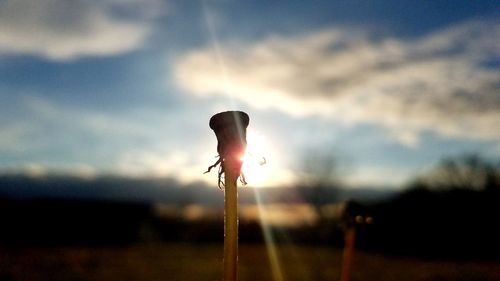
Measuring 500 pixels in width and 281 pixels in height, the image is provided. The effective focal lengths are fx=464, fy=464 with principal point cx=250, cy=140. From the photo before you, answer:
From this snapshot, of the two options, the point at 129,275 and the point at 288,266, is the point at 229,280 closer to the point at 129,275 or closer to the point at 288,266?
the point at 129,275

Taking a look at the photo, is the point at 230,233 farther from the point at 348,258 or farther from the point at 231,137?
the point at 348,258

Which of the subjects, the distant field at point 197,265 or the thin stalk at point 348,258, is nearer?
the thin stalk at point 348,258

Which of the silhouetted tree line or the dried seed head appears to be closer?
the dried seed head

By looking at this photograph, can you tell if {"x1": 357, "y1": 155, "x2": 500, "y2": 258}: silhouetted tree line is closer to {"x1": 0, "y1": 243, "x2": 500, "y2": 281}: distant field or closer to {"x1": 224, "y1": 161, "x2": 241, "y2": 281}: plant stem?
{"x1": 0, "y1": 243, "x2": 500, "y2": 281}: distant field

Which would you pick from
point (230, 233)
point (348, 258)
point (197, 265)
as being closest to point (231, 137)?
point (230, 233)

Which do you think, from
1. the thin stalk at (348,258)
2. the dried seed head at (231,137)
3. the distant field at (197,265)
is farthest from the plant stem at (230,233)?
the distant field at (197,265)

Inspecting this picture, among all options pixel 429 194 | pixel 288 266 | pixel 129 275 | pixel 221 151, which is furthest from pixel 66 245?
pixel 221 151

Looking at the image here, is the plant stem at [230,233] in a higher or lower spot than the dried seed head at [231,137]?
lower

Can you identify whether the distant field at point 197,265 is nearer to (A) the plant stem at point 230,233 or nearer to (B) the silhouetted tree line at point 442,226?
(B) the silhouetted tree line at point 442,226

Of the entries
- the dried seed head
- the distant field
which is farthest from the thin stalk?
the distant field
